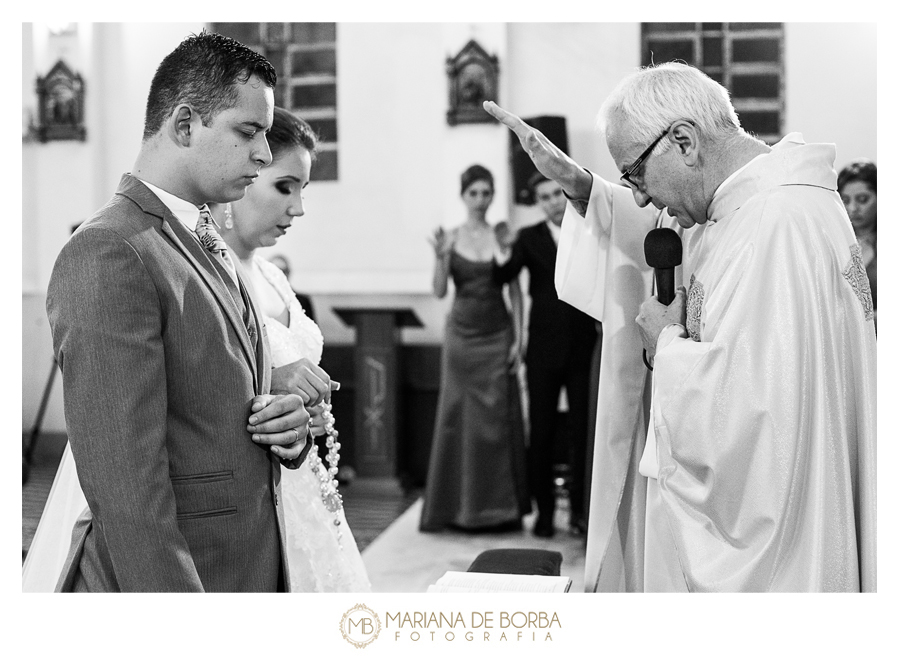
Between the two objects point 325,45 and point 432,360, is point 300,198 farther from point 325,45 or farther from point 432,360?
point 325,45

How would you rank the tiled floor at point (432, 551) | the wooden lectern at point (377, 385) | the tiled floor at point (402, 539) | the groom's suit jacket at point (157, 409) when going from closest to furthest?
the groom's suit jacket at point (157, 409) < the tiled floor at point (402, 539) < the tiled floor at point (432, 551) < the wooden lectern at point (377, 385)

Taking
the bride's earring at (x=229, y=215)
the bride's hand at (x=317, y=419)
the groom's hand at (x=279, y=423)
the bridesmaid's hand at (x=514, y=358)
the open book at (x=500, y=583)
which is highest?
the bride's earring at (x=229, y=215)

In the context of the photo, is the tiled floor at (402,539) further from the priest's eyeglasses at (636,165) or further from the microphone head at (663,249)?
the priest's eyeglasses at (636,165)

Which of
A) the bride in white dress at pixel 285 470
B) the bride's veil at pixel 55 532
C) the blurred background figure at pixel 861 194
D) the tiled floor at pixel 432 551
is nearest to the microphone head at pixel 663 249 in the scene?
the bride in white dress at pixel 285 470

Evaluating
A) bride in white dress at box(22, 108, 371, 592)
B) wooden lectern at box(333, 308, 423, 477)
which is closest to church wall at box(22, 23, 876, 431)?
wooden lectern at box(333, 308, 423, 477)

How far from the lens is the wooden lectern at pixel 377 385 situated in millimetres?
6410

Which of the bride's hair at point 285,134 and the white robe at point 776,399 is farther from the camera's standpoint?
the bride's hair at point 285,134

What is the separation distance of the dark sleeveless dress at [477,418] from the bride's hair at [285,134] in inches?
119

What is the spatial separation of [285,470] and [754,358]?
143 centimetres

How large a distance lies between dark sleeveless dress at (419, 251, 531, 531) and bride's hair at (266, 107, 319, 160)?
9.90 feet

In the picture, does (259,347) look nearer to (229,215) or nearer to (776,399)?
(229,215)

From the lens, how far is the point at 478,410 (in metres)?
5.45
